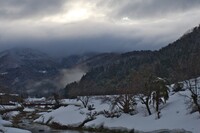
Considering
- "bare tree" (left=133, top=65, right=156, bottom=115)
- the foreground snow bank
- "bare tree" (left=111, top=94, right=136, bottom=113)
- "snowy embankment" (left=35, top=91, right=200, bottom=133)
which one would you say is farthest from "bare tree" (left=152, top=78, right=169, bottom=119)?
the foreground snow bank

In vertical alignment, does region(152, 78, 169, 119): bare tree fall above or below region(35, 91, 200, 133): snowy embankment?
above

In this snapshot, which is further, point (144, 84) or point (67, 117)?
point (67, 117)

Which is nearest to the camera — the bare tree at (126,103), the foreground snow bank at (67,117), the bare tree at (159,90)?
the bare tree at (159,90)

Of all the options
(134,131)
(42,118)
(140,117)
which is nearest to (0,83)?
(134,131)

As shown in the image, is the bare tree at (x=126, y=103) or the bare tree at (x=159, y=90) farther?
the bare tree at (x=126, y=103)

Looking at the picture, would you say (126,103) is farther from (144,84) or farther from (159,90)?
(159,90)

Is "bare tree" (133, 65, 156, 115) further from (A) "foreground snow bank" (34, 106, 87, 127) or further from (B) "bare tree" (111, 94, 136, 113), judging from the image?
(A) "foreground snow bank" (34, 106, 87, 127)

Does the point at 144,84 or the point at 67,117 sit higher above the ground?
the point at 144,84

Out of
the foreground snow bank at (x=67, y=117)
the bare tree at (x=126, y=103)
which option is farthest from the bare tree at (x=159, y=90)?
the foreground snow bank at (x=67, y=117)

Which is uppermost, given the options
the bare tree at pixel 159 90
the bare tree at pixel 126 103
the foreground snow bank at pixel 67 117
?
the bare tree at pixel 159 90

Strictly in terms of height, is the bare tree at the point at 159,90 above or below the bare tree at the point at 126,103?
above

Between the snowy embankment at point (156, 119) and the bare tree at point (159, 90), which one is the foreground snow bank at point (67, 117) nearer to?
the snowy embankment at point (156, 119)

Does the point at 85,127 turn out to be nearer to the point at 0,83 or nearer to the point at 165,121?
the point at 165,121

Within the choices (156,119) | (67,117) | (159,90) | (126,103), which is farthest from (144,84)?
(67,117)
